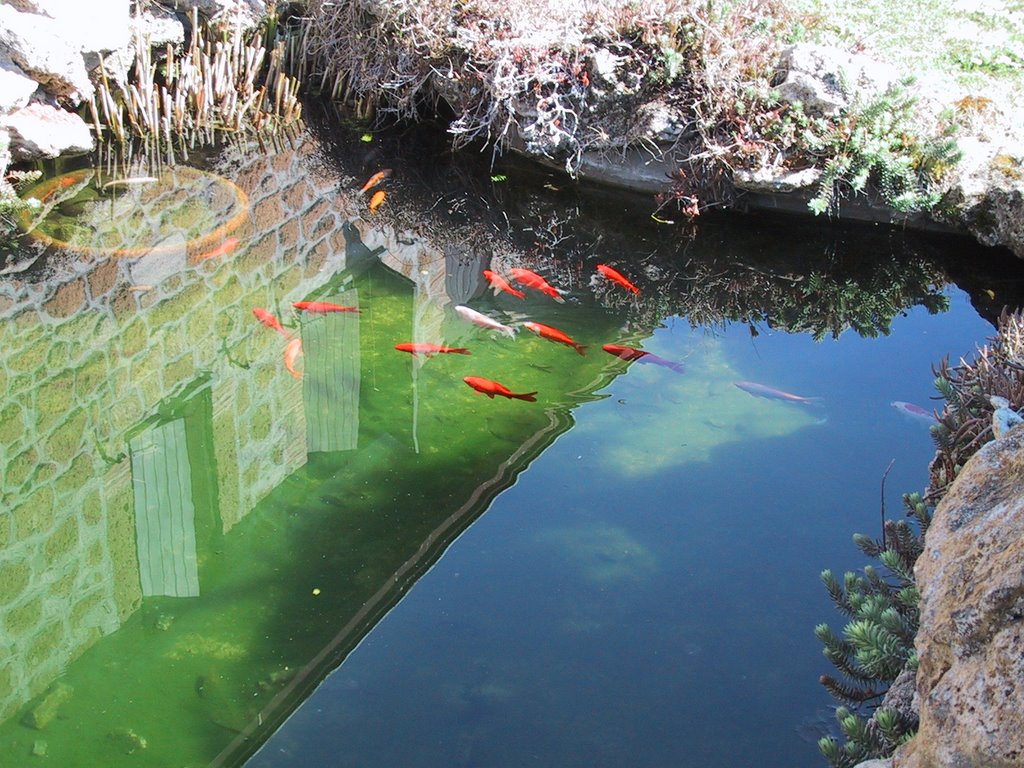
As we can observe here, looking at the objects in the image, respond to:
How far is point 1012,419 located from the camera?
3275 mm

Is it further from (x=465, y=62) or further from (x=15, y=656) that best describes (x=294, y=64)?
(x=15, y=656)

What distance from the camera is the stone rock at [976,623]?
83.6 inches

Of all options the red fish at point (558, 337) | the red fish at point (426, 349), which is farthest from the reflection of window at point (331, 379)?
the red fish at point (558, 337)

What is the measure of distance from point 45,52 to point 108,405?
163 inches

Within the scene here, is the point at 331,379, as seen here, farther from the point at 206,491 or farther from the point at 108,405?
the point at 108,405

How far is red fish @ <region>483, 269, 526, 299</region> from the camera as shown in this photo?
23.6 ft

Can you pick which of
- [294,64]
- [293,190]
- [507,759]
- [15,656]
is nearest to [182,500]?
[15,656]

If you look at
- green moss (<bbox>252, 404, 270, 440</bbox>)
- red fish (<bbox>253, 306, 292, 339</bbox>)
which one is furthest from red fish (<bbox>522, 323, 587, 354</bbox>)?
green moss (<bbox>252, 404, 270, 440</bbox>)

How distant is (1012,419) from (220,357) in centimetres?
476

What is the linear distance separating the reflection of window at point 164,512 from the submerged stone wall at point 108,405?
0.24 feet

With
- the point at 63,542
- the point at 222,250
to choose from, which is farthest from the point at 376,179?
the point at 63,542

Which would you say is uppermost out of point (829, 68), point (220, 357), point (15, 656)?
point (829, 68)

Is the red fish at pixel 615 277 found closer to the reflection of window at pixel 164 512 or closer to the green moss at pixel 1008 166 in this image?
the green moss at pixel 1008 166

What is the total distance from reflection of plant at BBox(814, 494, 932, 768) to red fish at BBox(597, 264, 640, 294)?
3356 mm
